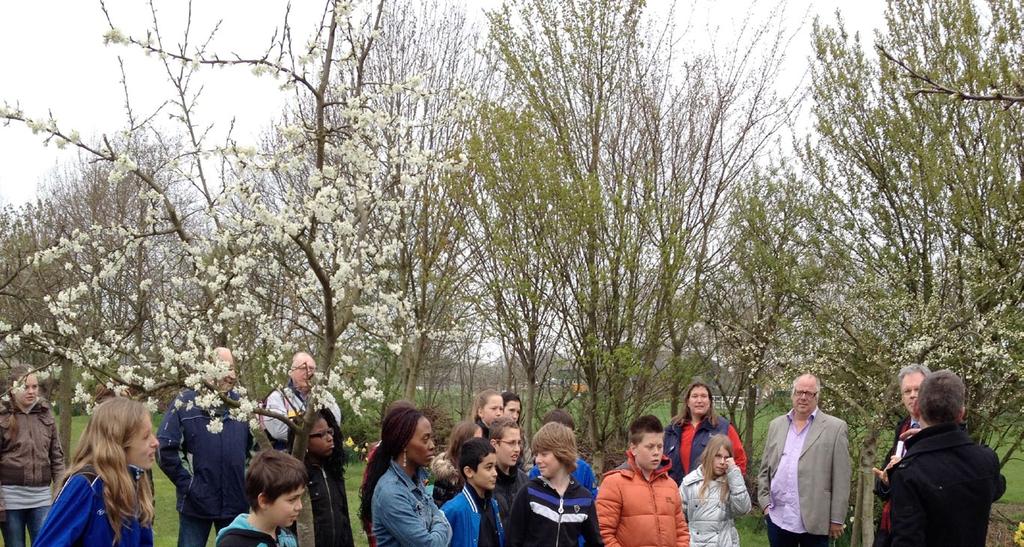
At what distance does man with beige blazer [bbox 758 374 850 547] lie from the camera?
21.1 ft

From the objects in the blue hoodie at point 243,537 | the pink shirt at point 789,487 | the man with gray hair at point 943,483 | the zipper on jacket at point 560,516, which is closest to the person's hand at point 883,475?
the man with gray hair at point 943,483

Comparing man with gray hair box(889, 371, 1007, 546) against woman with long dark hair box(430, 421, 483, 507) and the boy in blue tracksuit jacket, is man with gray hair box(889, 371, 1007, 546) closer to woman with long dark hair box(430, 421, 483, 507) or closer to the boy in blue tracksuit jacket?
the boy in blue tracksuit jacket

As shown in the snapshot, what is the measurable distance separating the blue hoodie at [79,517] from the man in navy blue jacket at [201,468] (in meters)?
2.58

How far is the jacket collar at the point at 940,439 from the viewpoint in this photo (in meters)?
4.19

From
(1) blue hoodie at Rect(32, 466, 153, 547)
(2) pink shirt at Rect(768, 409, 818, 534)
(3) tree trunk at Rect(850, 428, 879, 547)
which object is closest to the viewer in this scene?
(1) blue hoodie at Rect(32, 466, 153, 547)

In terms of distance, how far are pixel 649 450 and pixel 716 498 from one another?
1002 mm

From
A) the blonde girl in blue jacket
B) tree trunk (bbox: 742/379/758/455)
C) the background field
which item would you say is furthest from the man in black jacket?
tree trunk (bbox: 742/379/758/455)

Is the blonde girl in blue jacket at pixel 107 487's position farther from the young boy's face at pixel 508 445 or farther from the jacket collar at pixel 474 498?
the young boy's face at pixel 508 445

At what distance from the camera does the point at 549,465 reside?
4.84 m

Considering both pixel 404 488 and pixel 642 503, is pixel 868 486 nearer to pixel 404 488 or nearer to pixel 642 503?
pixel 642 503

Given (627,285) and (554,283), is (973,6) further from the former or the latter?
(554,283)

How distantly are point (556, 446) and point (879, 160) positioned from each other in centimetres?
726

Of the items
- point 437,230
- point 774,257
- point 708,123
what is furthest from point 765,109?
point 437,230

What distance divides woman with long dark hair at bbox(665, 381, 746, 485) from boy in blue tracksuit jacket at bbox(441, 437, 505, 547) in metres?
2.53
